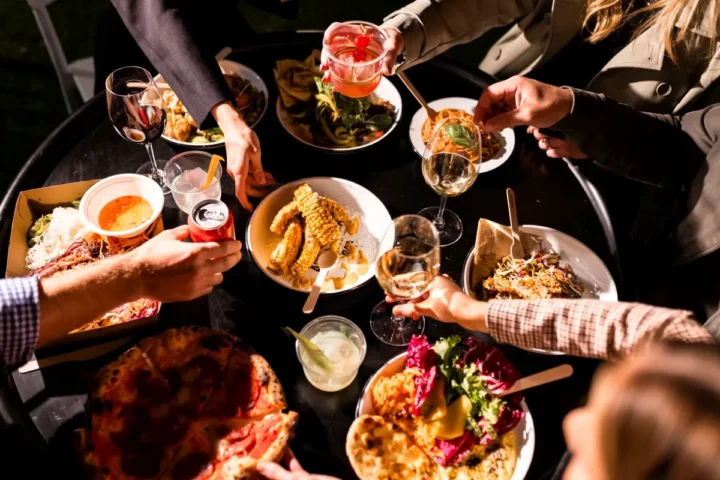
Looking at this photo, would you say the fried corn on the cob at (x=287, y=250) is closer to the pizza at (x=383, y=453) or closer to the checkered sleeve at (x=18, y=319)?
the pizza at (x=383, y=453)

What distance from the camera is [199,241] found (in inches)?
74.0

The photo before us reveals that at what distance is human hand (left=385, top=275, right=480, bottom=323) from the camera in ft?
5.95

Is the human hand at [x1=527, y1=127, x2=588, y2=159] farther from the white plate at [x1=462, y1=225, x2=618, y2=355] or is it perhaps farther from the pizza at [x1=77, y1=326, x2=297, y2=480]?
the pizza at [x1=77, y1=326, x2=297, y2=480]

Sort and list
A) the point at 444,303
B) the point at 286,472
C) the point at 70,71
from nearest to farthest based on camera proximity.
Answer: the point at 286,472 < the point at 444,303 < the point at 70,71

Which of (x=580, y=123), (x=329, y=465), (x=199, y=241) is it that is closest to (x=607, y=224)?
(x=580, y=123)

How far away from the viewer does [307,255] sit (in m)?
2.11

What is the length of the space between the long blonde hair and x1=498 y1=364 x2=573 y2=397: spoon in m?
1.59

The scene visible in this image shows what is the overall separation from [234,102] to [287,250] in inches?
31.8

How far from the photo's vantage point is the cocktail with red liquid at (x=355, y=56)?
230cm

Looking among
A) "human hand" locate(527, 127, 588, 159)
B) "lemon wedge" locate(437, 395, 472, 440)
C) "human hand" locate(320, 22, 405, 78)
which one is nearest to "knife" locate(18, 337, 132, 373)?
"lemon wedge" locate(437, 395, 472, 440)

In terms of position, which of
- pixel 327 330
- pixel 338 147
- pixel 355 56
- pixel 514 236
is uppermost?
pixel 355 56

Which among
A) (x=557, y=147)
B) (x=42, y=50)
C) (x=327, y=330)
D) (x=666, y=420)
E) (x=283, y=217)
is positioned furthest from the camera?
(x=42, y=50)

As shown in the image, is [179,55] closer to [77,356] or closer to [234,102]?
[234,102]

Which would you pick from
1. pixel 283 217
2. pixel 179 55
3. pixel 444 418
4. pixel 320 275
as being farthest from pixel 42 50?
pixel 444 418
